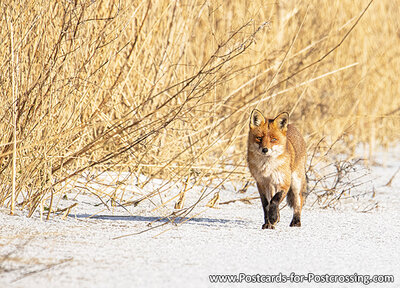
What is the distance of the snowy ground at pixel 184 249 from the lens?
7.93 ft

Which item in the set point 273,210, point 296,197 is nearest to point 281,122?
point 296,197

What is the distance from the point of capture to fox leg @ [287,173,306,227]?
3.83 metres

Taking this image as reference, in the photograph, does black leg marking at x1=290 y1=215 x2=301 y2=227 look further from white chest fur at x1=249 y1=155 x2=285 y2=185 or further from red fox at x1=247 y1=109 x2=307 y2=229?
white chest fur at x1=249 y1=155 x2=285 y2=185

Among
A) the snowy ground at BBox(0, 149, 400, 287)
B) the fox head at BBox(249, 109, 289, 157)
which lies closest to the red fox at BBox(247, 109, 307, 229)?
the fox head at BBox(249, 109, 289, 157)

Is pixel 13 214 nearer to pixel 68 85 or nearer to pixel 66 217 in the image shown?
pixel 66 217

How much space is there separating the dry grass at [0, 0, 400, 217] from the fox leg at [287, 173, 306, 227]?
376 millimetres

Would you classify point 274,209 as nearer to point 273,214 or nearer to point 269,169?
point 273,214

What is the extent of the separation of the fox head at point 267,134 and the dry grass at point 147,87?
13 cm

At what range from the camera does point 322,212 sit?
4359 millimetres

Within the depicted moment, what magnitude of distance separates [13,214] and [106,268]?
3.74 ft

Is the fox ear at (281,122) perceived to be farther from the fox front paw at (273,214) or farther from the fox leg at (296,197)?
the fox front paw at (273,214)

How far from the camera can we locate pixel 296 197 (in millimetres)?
3947

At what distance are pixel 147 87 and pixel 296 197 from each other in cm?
154

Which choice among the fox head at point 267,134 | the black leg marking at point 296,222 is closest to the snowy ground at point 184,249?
the black leg marking at point 296,222
